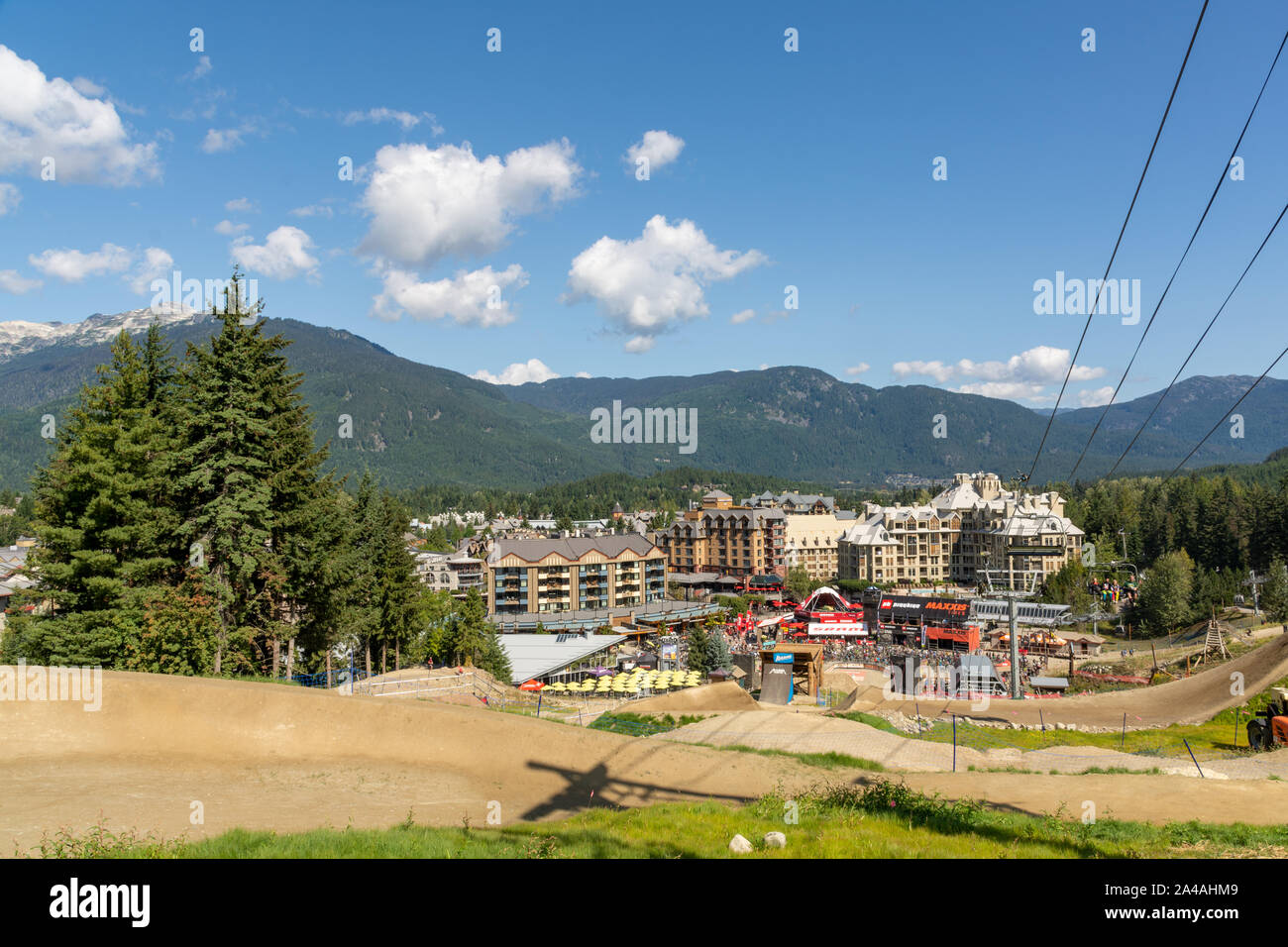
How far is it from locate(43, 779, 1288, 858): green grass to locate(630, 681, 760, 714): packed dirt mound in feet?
54.4

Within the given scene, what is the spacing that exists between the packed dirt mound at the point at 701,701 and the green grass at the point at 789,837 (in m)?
16.6

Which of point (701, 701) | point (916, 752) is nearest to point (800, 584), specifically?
point (701, 701)

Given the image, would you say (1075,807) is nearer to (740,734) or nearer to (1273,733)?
(740,734)

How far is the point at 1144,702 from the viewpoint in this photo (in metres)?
40.2

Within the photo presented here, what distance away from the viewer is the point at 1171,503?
125 meters

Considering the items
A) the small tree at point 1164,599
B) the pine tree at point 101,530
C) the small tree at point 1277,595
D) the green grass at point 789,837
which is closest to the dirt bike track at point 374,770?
the green grass at point 789,837

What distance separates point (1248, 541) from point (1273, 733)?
3398 inches

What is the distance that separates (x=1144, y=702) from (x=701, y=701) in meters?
25.4

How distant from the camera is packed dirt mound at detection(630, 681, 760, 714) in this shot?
106 ft

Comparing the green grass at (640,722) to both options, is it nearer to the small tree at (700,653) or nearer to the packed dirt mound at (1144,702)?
the packed dirt mound at (1144,702)
